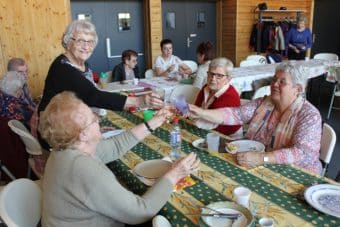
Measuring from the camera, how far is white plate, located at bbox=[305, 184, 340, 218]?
123 cm

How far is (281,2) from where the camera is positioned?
25.9 feet

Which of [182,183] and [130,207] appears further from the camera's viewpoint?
[182,183]

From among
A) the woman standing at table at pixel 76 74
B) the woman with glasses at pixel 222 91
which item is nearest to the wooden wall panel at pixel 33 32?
the woman standing at table at pixel 76 74

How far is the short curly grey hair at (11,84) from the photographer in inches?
122

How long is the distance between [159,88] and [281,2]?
219 inches

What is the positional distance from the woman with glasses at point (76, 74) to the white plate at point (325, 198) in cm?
123

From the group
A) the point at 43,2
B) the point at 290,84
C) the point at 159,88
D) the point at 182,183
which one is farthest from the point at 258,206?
the point at 43,2

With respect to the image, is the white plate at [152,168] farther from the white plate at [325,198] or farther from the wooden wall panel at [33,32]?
the wooden wall panel at [33,32]

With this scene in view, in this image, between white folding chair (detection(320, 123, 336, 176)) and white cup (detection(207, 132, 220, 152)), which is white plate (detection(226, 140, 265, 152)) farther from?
white folding chair (detection(320, 123, 336, 176))

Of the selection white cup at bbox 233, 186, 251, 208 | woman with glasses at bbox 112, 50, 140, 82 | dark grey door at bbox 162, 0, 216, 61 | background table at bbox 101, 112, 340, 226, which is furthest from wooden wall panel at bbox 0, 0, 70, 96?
white cup at bbox 233, 186, 251, 208

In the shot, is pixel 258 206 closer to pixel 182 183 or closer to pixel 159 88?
pixel 182 183

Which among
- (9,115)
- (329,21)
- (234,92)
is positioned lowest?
(9,115)

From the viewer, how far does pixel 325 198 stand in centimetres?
131

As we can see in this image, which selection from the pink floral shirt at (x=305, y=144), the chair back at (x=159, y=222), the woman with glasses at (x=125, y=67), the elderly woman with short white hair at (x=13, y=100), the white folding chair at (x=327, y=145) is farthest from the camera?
the woman with glasses at (x=125, y=67)
